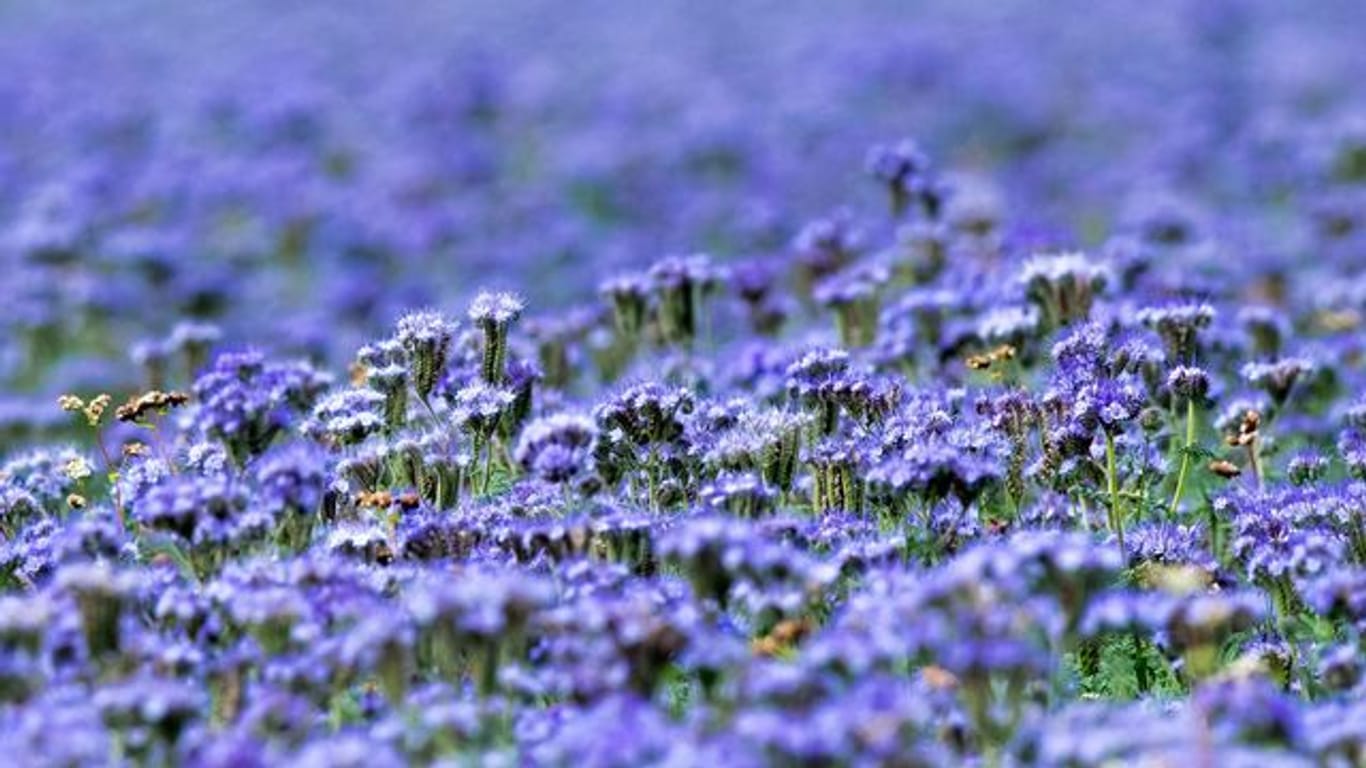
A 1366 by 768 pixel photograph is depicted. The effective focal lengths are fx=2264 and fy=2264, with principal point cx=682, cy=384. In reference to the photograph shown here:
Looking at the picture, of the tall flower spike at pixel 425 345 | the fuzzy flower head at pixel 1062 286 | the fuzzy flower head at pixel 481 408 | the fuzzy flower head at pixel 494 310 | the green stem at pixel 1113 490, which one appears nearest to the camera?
the green stem at pixel 1113 490

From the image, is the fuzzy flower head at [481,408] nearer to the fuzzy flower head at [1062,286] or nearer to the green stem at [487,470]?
the green stem at [487,470]

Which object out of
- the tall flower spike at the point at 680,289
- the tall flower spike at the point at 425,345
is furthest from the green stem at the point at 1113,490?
the tall flower spike at the point at 680,289

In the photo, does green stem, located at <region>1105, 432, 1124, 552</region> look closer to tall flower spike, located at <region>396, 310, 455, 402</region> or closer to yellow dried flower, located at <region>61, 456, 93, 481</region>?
tall flower spike, located at <region>396, 310, 455, 402</region>

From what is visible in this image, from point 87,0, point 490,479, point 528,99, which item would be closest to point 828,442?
point 490,479

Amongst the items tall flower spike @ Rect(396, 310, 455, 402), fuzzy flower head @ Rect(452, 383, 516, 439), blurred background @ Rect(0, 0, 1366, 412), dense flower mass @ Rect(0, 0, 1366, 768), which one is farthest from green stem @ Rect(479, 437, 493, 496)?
blurred background @ Rect(0, 0, 1366, 412)

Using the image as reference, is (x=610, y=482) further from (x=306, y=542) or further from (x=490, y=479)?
(x=306, y=542)

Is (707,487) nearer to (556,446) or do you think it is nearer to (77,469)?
(556,446)
